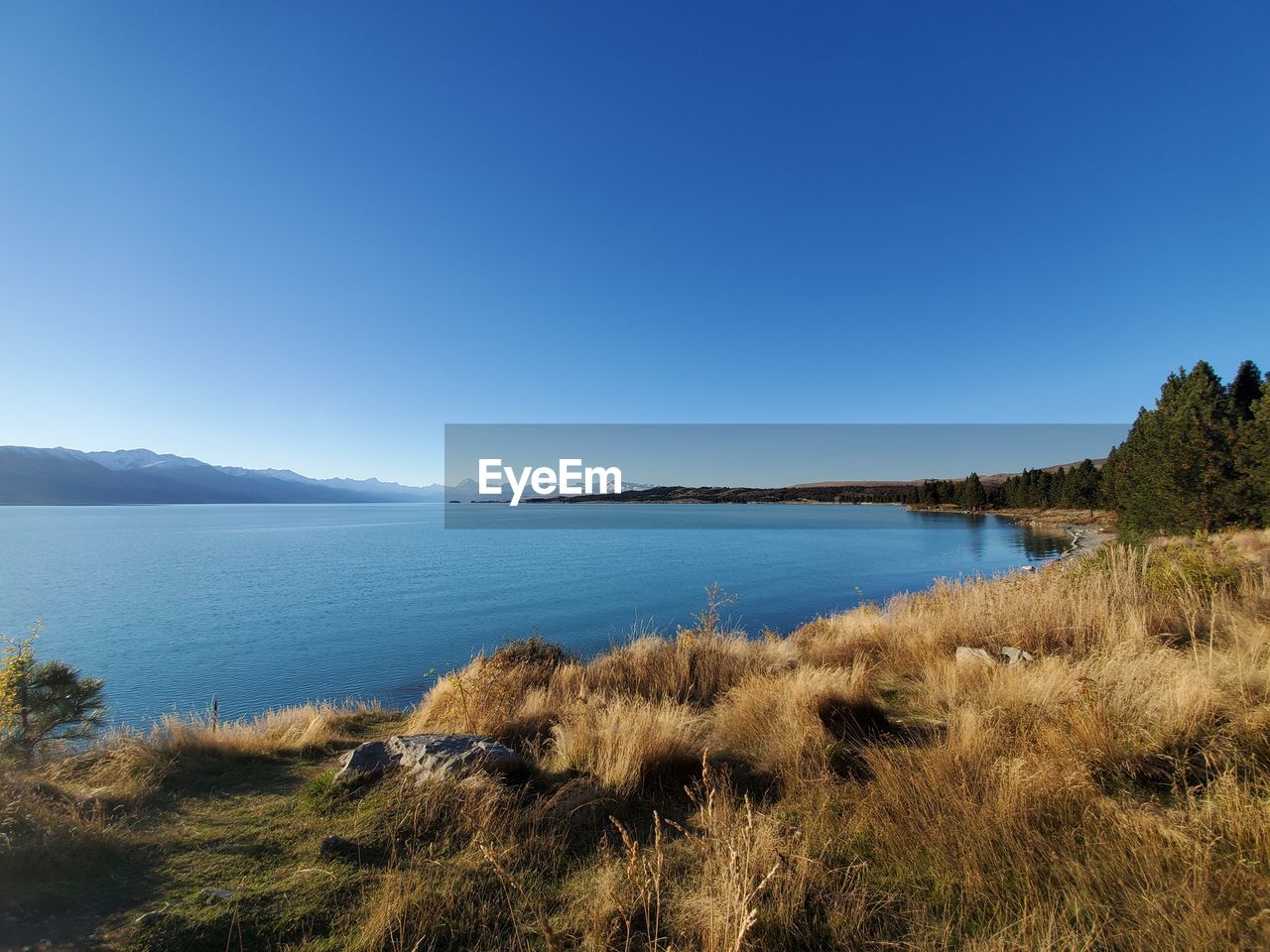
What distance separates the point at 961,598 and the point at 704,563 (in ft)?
87.9

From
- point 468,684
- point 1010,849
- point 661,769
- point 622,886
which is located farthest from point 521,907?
point 468,684

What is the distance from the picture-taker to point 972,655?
6.20m

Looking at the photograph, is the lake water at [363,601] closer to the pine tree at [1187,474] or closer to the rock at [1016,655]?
the pine tree at [1187,474]

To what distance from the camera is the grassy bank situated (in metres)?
2.36

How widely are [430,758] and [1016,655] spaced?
636 centimetres

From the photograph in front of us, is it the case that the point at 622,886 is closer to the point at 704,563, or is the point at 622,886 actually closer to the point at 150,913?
the point at 150,913

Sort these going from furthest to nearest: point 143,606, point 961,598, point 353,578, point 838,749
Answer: point 353,578 < point 143,606 < point 961,598 < point 838,749

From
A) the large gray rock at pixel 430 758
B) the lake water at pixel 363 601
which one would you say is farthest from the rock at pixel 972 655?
the lake water at pixel 363 601

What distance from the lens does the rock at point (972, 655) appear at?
5914 mm

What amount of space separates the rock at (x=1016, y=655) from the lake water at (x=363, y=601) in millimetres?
8222

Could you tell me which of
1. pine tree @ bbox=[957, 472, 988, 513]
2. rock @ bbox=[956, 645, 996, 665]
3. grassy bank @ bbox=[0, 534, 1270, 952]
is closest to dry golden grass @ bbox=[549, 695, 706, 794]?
grassy bank @ bbox=[0, 534, 1270, 952]

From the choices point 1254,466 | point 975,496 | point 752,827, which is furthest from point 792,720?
point 975,496

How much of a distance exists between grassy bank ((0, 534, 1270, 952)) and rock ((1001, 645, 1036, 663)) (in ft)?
0.79

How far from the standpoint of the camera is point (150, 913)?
2699 millimetres
